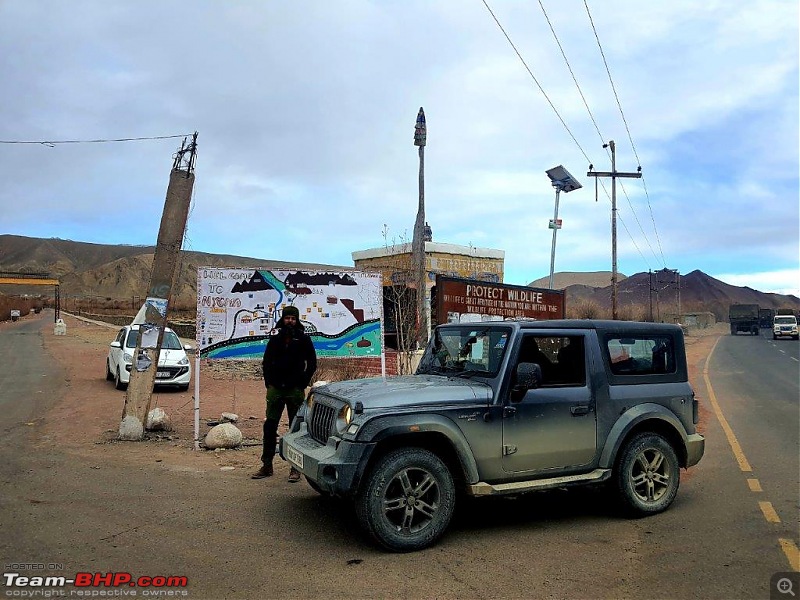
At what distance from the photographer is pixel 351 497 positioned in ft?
16.1

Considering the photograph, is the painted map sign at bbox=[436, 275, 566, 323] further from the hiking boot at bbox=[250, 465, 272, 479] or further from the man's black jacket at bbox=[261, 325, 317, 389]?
the hiking boot at bbox=[250, 465, 272, 479]

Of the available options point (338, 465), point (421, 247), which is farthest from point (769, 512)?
point (421, 247)

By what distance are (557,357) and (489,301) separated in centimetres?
800

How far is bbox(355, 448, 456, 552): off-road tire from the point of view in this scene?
492cm

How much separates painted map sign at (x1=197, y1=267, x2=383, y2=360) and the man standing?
6.49 ft

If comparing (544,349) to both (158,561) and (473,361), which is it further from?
(158,561)

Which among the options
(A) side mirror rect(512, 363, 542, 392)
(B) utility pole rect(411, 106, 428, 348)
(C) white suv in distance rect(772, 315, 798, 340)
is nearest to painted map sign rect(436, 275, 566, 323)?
(B) utility pole rect(411, 106, 428, 348)

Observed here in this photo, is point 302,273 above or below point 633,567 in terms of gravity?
above

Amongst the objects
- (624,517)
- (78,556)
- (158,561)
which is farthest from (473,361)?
(78,556)

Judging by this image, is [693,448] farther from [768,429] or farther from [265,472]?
[768,429]

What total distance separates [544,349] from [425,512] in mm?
1826

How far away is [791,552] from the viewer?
5164 mm

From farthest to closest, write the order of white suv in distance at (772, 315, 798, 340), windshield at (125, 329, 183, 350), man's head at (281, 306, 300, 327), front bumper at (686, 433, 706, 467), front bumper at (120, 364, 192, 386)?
1. white suv in distance at (772, 315, 798, 340)
2. windshield at (125, 329, 183, 350)
3. front bumper at (120, 364, 192, 386)
4. man's head at (281, 306, 300, 327)
5. front bumper at (686, 433, 706, 467)

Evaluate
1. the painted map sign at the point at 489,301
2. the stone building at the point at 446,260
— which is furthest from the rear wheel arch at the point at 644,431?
the stone building at the point at 446,260
